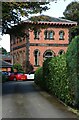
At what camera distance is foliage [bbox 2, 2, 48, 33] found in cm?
2250

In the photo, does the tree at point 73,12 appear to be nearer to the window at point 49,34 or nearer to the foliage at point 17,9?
the window at point 49,34

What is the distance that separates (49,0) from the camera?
82.3ft

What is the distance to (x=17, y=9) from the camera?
23234mm

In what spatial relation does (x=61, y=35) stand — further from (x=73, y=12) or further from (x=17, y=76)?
(x=73, y=12)

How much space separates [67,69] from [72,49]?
131 centimetres

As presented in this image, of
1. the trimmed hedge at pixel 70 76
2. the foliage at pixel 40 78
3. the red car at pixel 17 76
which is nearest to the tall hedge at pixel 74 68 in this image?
the trimmed hedge at pixel 70 76

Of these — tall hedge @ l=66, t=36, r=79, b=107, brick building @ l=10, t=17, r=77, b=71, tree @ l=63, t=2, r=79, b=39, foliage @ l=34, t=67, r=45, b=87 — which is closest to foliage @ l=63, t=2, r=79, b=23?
tree @ l=63, t=2, r=79, b=39

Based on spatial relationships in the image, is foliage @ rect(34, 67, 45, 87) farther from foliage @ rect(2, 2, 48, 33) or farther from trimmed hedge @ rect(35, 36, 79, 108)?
trimmed hedge @ rect(35, 36, 79, 108)

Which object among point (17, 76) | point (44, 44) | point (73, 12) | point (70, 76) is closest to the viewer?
point (70, 76)

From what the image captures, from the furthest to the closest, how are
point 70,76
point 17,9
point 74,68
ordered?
point 17,9, point 70,76, point 74,68

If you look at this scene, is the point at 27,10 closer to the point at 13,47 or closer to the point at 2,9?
the point at 2,9

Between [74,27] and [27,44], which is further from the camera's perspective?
[74,27]

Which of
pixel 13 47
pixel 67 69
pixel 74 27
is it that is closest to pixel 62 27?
pixel 74 27

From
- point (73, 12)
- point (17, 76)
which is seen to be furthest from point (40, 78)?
point (73, 12)
